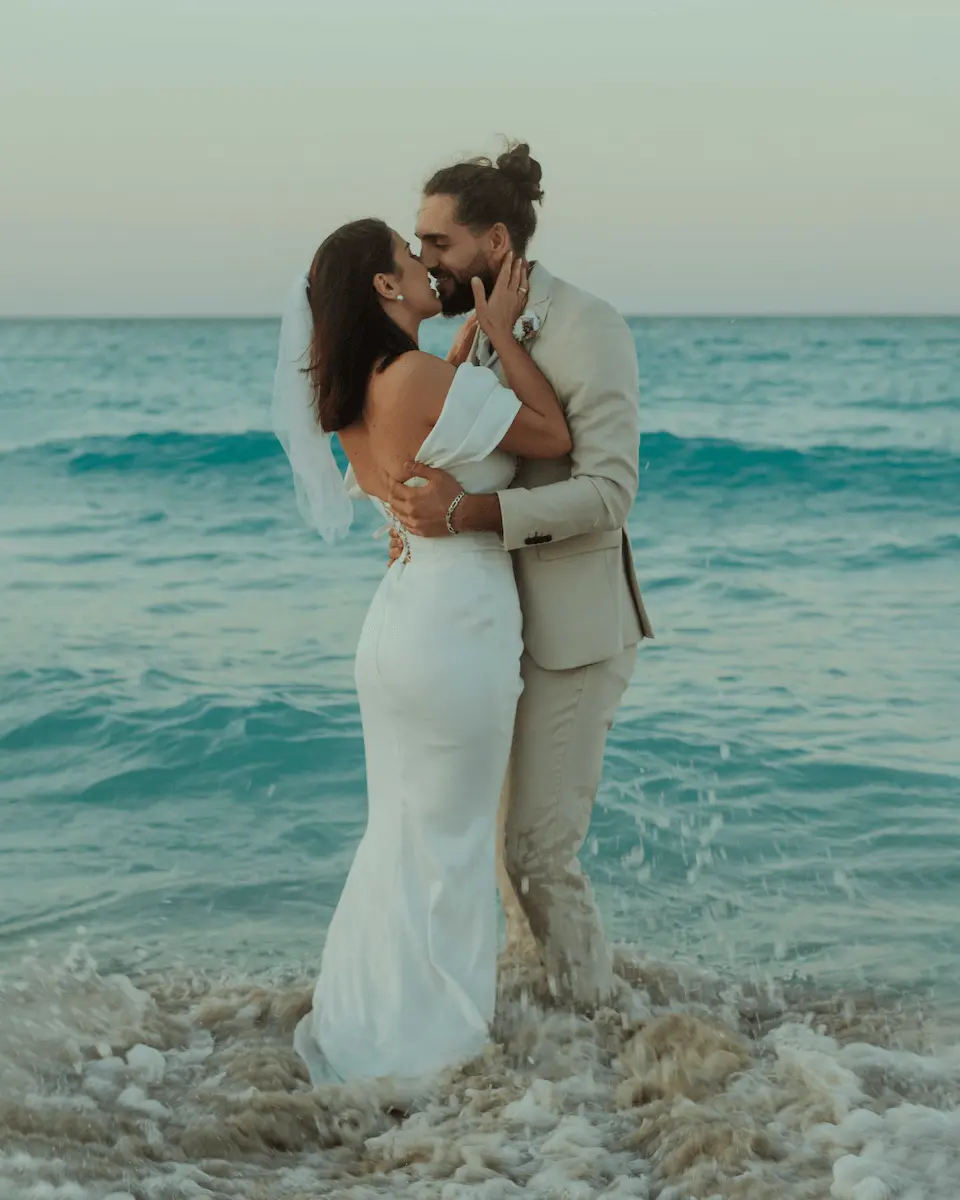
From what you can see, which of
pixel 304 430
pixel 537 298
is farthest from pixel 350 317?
pixel 537 298

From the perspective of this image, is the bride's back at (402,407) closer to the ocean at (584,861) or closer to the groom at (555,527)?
the groom at (555,527)

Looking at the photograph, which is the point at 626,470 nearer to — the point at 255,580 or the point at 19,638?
the point at 19,638

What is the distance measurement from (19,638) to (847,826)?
5.87 metres

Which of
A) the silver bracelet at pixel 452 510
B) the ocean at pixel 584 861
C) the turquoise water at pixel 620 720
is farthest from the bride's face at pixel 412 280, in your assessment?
the turquoise water at pixel 620 720

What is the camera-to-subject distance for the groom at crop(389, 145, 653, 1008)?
12.0ft

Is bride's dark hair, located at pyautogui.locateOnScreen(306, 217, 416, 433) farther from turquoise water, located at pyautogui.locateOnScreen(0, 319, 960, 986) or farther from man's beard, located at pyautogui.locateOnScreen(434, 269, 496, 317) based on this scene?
turquoise water, located at pyautogui.locateOnScreen(0, 319, 960, 986)

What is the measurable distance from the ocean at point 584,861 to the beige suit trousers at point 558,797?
25 cm

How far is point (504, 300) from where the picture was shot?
12.3 feet

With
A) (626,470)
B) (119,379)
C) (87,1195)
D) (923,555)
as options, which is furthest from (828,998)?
(119,379)

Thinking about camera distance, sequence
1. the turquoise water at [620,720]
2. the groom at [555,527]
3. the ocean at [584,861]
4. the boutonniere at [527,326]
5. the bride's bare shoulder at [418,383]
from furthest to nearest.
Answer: the turquoise water at [620,720]
the boutonniere at [527,326]
the groom at [555,527]
the bride's bare shoulder at [418,383]
the ocean at [584,861]

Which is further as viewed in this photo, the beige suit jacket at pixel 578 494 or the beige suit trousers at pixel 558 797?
the beige suit trousers at pixel 558 797

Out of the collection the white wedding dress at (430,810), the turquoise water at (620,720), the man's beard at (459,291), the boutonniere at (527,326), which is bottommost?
the turquoise water at (620,720)

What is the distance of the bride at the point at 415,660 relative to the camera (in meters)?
3.63

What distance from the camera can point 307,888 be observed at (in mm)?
5742
